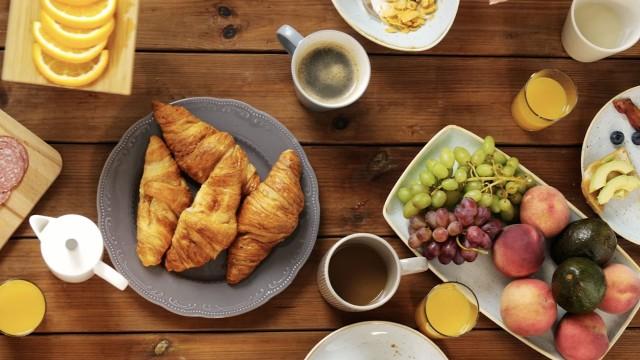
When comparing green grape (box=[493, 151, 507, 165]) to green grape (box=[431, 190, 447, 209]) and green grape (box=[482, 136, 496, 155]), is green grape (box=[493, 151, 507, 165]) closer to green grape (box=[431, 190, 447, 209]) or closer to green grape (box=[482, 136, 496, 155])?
green grape (box=[482, 136, 496, 155])

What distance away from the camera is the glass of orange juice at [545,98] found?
1.41 metres

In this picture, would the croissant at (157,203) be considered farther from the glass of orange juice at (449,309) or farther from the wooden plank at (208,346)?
the glass of orange juice at (449,309)

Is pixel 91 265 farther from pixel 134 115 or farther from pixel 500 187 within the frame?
pixel 500 187

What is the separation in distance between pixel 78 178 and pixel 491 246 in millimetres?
→ 810

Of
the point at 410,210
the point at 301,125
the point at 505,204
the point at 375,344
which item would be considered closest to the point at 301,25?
the point at 301,125

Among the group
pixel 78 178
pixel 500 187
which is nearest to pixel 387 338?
pixel 500 187

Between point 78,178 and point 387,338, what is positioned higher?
point 78,178

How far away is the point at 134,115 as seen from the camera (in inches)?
54.0

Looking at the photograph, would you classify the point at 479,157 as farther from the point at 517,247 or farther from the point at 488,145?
the point at 517,247

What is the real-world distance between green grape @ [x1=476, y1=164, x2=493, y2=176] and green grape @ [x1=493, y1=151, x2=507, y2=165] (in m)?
0.04

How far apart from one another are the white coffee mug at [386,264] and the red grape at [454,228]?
2.9 inches

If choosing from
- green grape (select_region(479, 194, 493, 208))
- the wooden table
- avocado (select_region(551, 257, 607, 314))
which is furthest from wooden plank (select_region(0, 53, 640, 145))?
avocado (select_region(551, 257, 607, 314))

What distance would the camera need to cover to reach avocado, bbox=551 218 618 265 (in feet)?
4.25

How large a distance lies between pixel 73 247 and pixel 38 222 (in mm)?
73
